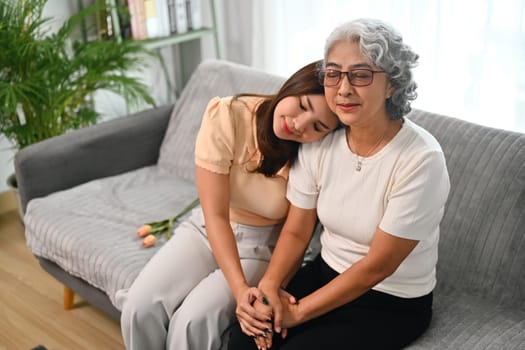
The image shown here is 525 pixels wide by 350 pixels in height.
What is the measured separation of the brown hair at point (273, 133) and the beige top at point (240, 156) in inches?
1.2

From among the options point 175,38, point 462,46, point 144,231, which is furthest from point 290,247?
point 175,38

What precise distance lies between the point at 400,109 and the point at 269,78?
3.14 ft

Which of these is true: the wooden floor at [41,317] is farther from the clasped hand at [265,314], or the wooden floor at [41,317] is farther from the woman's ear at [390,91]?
the woman's ear at [390,91]

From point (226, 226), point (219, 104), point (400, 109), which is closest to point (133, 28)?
point (219, 104)

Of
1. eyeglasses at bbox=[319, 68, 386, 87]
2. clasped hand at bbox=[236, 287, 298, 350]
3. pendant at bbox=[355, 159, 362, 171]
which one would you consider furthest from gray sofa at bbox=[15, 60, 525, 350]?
eyeglasses at bbox=[319, 68, 386, 87]

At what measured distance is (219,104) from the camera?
1.90 metres

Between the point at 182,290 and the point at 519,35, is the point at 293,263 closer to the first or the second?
the point at 182,290

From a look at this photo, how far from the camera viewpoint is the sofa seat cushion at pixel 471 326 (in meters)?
1.70

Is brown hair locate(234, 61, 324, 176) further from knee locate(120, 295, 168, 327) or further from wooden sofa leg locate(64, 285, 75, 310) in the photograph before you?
wooden sofa leg locate(64, 285, 75, 310)

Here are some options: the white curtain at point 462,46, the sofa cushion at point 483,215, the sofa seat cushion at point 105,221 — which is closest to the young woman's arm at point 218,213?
the sofa seat cushion at point 105,221

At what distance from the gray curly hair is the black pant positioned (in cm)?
48


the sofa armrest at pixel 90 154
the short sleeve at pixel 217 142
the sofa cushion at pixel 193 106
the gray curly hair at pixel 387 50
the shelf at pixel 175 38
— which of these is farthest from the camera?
the shelf at pixel 175 38

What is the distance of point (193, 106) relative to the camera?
2693 millimetres

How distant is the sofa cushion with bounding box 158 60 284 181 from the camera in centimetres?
258
